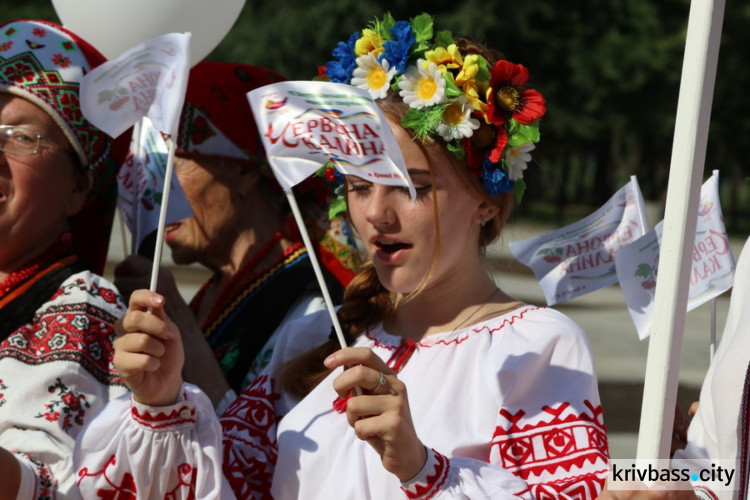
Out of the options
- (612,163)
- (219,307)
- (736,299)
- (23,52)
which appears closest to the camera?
(736,299)

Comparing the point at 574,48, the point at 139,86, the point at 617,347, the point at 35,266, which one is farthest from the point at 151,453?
the point at 574,48

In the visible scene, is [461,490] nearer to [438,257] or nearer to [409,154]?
[438,257]

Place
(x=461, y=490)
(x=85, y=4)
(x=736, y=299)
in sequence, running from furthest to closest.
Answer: (x=85, y=4), (x=736, y=299), (x=461, y=490)

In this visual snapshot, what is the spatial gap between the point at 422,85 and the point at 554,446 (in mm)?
945

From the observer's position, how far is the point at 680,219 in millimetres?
1861

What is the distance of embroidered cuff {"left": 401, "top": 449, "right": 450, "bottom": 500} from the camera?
2.28 m

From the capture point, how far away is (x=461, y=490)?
2.29 metres

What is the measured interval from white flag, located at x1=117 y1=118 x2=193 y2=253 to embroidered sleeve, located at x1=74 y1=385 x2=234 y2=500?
114 centimetres

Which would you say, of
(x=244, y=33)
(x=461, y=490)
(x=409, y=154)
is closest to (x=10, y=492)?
(x=461, y=490)

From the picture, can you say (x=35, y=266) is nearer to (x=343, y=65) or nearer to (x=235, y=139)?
(x=343, y=65)

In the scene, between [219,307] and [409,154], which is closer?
[409,154]

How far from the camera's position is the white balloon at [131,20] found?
3469 mm

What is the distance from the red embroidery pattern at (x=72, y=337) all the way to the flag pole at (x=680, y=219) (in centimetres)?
145

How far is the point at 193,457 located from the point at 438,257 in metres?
0.74
